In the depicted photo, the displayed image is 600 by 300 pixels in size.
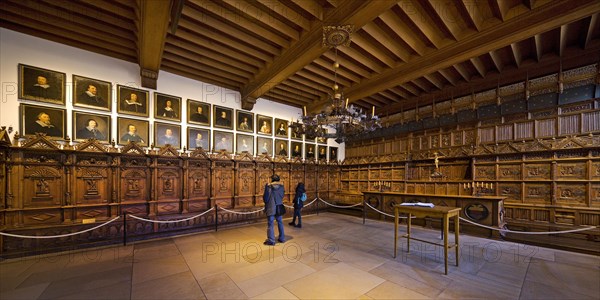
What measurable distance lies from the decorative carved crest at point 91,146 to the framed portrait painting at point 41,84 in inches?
47.0

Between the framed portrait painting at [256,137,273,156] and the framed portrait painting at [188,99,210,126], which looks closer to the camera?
the framed portrait painting at [188,99,210,126]

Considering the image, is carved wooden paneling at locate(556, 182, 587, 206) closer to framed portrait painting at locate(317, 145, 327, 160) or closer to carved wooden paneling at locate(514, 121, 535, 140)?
carved wooden paneling at locate(514, 121, 535, 140)

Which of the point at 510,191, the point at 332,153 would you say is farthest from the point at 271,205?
the point at 510,191

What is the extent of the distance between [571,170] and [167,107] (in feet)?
41.4

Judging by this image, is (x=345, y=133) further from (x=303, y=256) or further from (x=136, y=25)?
(x=136, y=25)

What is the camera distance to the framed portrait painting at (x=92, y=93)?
240 inches

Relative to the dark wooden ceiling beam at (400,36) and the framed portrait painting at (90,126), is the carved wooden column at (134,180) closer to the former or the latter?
the framed portrait painting at (90,126)

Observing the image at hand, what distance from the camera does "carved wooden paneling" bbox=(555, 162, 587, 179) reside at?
641cm

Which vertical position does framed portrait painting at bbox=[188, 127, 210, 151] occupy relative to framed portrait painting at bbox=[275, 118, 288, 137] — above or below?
below

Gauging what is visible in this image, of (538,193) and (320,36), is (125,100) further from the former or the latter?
(538,193)

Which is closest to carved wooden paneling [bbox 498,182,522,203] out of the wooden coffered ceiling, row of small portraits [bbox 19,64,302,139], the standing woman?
the wooden coffered ceiling

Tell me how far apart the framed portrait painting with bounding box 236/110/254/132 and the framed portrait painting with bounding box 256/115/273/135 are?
0.30 meters

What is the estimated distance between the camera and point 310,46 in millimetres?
5520

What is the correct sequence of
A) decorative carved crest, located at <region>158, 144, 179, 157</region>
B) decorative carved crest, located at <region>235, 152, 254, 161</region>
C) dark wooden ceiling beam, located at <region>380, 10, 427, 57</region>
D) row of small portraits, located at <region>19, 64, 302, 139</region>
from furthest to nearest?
decorative carved crest, located at <region>235, 152, 254, 161</region>
decorative carved crest, located at <region>158, 144, 179, 157</region>
row of small portraits, located at <region>19, 64, 302, 139</region>
dark wooden ceiling beam, located at <region>380, 10, 427, 57</region>
